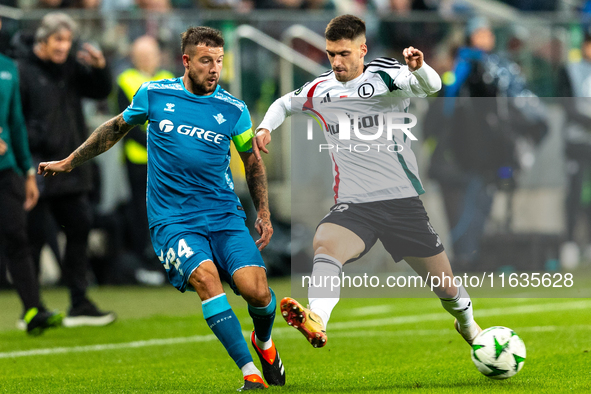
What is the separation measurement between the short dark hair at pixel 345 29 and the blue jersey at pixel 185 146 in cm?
73

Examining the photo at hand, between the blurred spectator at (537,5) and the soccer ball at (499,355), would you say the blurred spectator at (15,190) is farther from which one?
the blurred spectator at (537,5)

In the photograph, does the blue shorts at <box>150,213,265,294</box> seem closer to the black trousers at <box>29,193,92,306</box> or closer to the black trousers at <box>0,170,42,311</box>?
the black trousers at <box>0,170,42,311</box>

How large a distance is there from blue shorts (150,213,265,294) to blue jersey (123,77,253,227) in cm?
6

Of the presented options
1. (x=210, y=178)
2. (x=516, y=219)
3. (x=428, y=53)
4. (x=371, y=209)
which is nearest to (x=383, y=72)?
(x=371, y=209)

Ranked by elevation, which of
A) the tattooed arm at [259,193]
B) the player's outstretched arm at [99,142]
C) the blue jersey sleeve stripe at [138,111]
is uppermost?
the blue jersey sleeve stripe at [138,111]

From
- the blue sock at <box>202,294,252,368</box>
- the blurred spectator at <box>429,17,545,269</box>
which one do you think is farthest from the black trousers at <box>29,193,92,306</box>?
the blurred spectator at <box>429,17,545,269</box>

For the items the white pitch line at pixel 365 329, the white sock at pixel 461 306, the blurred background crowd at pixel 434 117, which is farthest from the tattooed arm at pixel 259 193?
the blurred background crowd at pixel 434 117

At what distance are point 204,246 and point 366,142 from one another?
4.10ft

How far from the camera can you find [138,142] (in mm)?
10938

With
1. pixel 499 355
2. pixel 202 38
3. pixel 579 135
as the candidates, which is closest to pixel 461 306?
pixel 499 355

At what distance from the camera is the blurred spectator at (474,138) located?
11.0 meters

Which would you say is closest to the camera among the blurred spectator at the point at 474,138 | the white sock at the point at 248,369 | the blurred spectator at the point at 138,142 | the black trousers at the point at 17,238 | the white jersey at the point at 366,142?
the white sock at the point at 248,369

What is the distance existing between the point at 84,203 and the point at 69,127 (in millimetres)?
745

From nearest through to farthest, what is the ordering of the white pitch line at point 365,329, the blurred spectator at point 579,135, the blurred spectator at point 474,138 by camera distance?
1. the white pitch line at point 365,329
2. the blurred spectator at point 474,138
3. the blurred spectator at point 579,135
